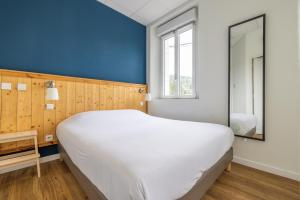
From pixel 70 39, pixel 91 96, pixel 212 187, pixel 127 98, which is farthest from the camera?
pixel 127 98

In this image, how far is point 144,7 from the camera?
291 centimetres

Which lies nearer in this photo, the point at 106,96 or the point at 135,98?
the point at 106,96

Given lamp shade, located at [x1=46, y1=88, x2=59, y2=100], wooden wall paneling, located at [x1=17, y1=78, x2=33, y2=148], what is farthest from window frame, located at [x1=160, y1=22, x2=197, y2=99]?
wooden wall paneling, located at [x1=17, y1=78, x2=33, y2=148]

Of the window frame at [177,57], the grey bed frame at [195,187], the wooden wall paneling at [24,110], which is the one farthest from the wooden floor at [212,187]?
the window frame at [177,57]

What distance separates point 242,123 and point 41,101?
115 inches

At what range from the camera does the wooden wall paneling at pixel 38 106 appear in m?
2.03

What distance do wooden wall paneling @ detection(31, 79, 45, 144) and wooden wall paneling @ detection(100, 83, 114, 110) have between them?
0.90m

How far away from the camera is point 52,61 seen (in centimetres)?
226

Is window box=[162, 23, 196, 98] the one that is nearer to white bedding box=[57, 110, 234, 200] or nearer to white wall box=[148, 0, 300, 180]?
Result: white wall box=[148, 0, 300, 180]

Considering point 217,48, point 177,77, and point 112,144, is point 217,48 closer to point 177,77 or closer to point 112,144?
point 177,77

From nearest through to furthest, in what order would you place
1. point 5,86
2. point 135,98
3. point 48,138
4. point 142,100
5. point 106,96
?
point 5,86, point 48,138, point 106,96, point 135,98, point 142,100

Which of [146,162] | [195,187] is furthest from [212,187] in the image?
[146,162]

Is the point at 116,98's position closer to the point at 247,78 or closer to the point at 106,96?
the point at 106,96

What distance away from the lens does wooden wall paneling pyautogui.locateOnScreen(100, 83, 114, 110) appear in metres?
2.73
